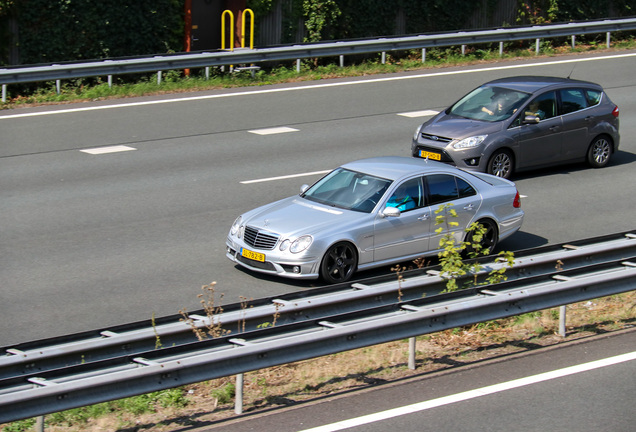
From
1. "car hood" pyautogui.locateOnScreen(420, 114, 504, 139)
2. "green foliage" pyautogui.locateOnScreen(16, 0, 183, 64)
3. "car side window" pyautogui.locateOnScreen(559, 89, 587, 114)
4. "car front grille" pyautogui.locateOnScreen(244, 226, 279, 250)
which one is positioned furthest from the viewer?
"green foliage" pyautogui.locateOnScreen(16, 0, 183, 64)

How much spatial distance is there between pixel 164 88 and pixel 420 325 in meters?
16.5

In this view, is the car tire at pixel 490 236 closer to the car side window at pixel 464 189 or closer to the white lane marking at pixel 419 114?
the car side window at pixel 464 189

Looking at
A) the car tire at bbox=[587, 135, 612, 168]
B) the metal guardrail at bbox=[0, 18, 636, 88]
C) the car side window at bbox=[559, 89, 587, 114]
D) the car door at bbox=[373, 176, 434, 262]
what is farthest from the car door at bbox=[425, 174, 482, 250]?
the metal guardrail at bbox=[0, 18, 636, 88]

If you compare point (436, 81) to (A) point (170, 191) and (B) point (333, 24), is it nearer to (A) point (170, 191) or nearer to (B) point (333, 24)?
(B) point (333, 24)

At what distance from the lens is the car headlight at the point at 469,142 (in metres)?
16.6

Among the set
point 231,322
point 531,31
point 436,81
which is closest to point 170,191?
point 231,322

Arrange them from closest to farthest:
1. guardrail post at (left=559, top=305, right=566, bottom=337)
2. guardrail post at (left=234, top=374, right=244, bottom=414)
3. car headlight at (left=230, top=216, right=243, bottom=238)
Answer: guardrail post at (left=234, top=374, right=244, bottom=414)
guardrail post at (left=559, top=305, right=566, bottom=337)
car headlight at (left=230, top=216, right=243, bottom=238)

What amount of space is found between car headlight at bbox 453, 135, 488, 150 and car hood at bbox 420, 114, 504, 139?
8cm

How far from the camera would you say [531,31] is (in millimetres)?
29469

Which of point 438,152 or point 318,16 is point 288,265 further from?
point 318,16

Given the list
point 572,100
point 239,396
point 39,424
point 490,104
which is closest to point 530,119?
point 490,104

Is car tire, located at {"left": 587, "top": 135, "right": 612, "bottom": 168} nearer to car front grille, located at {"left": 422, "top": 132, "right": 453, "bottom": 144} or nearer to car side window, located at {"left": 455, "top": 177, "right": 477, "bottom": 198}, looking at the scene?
car front grille, located at {"left": 422, "top": 132, "right": 453, "bottom": 144}

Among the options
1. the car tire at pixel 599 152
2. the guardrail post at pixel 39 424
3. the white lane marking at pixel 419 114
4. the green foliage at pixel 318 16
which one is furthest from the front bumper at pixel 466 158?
the green foliage at pixel 318 16

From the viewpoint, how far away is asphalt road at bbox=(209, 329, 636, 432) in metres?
7.56
